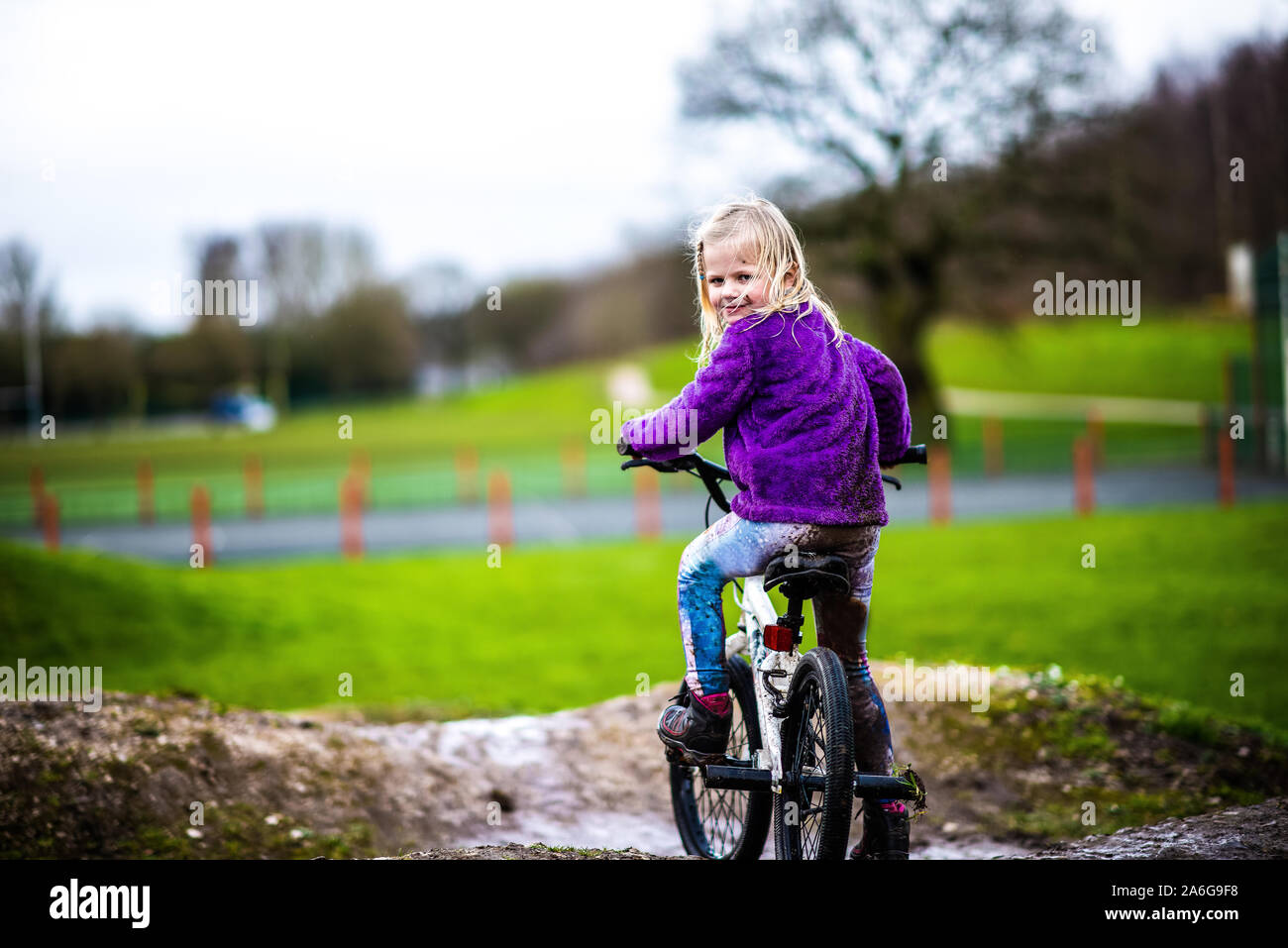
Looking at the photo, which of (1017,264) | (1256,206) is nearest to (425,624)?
(1256,206)

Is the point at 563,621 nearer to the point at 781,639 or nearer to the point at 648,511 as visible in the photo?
the point at 781,639

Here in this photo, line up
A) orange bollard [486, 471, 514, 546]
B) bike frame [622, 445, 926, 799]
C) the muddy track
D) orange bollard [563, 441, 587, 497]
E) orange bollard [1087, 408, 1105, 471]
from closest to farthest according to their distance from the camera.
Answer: bike frame [622, 445, 926, 799] < the muddy track < orange bollard [486, 471, 514, 546] < orange bollard [1087, 408, 1105, 471] < orange bollard [563, 441, 587, 497]

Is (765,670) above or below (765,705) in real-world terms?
above

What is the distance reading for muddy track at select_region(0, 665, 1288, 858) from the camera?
4.92m

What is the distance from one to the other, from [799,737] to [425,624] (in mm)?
Answer: 7694

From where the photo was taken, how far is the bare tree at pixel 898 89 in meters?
23.7

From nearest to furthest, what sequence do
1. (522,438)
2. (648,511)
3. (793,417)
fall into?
(793,417), (648,511), (522,438)

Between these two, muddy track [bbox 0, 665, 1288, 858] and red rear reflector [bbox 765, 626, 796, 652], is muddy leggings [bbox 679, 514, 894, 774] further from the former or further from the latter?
muddy track [bbox 0, 665, 1288, 858]

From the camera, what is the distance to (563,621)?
11.0 metres

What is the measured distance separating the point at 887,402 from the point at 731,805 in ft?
5.20

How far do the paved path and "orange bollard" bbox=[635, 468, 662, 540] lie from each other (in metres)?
0.20

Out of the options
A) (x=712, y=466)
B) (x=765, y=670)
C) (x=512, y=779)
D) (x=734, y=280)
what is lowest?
(x=512, y=779)

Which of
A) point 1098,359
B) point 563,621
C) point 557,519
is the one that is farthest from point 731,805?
point 1098,359

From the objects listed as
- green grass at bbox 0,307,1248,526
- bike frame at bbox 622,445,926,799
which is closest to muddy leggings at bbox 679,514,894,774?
bike frame at bbox 622,445,926,799
